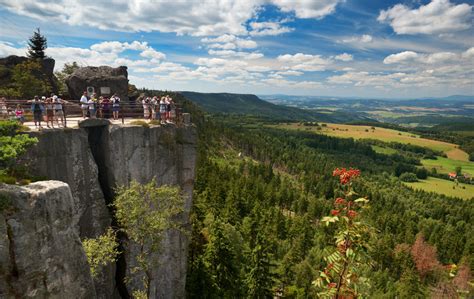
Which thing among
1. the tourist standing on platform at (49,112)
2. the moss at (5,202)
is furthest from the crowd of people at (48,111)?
the moss at (5,202)

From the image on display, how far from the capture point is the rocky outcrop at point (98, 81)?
137 ft

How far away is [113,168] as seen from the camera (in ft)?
93.2

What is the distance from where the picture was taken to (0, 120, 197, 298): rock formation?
24609 millimetres

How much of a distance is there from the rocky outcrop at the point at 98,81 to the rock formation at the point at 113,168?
14.5 meters

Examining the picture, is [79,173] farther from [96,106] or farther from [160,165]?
[160,165]

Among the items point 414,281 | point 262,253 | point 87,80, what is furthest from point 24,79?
point 414,281

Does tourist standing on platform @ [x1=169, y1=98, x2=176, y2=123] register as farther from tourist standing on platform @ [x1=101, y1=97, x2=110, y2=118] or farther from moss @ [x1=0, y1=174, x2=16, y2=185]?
moss @ [x1=0, y1=174, x2=16, y2=185]

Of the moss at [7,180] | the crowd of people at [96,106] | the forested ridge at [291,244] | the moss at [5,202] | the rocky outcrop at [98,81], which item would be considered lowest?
the forested ridge at [291,244]

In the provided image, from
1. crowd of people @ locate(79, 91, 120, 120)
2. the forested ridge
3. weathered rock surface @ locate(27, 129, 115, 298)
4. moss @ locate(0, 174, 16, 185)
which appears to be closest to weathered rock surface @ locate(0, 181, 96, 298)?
moss @ locate(0, 174, 16, 185)

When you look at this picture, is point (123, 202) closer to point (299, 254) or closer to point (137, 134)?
point (137, 134)

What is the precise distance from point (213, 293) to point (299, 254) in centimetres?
4126

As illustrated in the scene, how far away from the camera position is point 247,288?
52281mm

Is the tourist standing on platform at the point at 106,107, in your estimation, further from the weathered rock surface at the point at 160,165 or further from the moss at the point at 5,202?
the moss at the point at 5,202

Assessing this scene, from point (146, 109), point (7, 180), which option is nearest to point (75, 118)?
point (146, 109)
